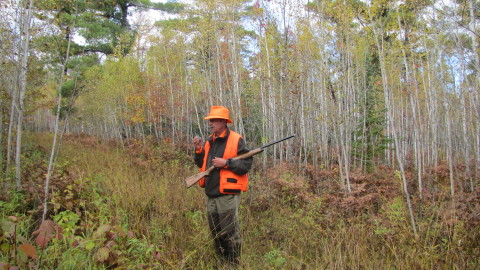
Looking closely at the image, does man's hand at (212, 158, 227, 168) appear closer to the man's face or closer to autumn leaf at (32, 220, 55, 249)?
the man's face

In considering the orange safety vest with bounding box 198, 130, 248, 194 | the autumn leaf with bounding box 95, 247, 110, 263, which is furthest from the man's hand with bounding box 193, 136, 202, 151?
the autumn leaf with bounding box 95, 247, 110, 263

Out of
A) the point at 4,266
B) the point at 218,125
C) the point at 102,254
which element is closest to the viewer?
the point at 4,266

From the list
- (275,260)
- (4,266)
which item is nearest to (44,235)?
(4,266)

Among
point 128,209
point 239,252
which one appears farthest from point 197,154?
point 128,209

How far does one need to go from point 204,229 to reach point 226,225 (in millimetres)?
722

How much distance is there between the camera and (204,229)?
3650 millimetres

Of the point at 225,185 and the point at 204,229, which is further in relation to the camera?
the point at 204,229

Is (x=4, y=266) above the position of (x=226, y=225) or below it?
above

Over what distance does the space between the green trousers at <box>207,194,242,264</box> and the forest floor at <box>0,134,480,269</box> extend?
13cm

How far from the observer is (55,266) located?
2582mm

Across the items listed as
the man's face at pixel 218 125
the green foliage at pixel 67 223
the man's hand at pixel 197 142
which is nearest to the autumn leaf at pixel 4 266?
the green foliage at pixel 67 223

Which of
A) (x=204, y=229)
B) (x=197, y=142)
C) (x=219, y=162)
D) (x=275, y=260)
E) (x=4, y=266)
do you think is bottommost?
(x=275, y=260)

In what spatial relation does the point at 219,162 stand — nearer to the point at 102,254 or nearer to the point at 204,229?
the point at 204,229

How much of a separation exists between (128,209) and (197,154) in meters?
1.54
